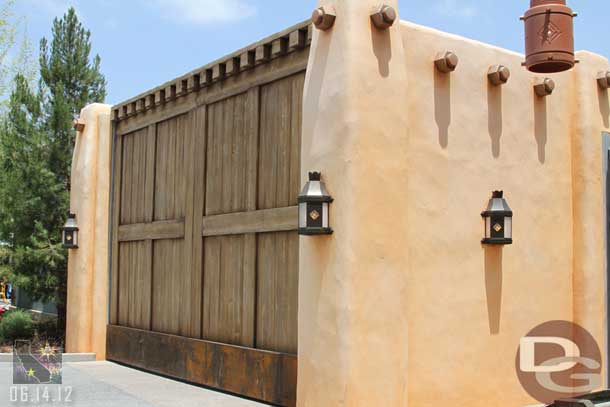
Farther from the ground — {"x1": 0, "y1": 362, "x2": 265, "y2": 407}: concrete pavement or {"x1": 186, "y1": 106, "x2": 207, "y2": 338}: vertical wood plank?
{"x1": 186, "y1": 106, "x2": 207, "y2": 338}: vertical wood plank

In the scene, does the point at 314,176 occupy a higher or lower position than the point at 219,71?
lower

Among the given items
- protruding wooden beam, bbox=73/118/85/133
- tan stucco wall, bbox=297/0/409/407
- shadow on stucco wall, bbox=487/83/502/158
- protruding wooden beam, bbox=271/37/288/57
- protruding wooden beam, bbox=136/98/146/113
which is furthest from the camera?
protruding wooden beam, bbox=73/118/85/133

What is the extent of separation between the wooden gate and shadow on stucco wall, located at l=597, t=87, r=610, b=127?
3.89 meters

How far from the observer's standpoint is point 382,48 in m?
6.99

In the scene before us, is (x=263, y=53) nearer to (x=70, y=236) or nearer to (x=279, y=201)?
(x=279, y=201)

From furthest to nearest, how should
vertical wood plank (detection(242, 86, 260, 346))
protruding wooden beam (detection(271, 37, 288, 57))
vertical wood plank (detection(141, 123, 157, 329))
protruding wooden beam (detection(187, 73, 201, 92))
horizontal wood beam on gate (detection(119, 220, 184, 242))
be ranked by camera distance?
vertical wood plank (detection(141, 123, 157, 329))
horizontal wood beam on gate (detection(119, 220, 184, 242))
protruding wooden beam (detection(187, 73, 201, 92))
vertical wood plank (detection(242, 86, 260, 346))
protruding wooden beam (detection(271, 37, 288, 57))

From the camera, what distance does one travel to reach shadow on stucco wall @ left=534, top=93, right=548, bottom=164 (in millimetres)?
8609

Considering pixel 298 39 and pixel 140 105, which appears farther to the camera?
pixel 140 105

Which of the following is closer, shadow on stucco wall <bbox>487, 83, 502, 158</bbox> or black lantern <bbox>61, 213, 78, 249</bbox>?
shadow on stucco wall <bbox>487, 83, 502, 158</bbox>

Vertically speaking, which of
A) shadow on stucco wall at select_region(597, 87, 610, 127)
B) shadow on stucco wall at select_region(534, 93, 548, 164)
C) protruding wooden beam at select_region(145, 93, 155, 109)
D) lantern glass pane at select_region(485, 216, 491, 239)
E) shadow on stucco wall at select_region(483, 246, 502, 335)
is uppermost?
protruding wooden beam at select_region(145, 93, 155, 109)

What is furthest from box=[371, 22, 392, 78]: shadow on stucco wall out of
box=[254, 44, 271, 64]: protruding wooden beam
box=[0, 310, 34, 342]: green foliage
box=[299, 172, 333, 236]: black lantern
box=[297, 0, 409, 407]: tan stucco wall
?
box=[0, 310, 34, 342]: green foliage

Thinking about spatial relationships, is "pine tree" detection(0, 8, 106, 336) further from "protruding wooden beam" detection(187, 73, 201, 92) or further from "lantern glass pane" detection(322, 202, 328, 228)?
"lantern glass pane" detection(322, 202, 328, 228)

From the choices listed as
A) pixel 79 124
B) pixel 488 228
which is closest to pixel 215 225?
pixel 488 228

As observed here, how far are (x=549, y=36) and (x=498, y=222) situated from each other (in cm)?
205
